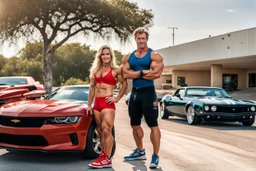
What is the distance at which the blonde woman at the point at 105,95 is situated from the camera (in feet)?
19.6

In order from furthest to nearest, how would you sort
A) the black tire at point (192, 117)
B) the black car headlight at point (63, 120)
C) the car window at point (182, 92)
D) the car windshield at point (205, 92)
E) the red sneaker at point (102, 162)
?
the car window at point (182, 92) < the car windshield at point (205, 92) < the black tire at point (192, 117) < the black car headlight at point (63, 120) < the red sneaker at point (102, 162)

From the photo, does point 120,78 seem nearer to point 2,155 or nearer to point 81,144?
point 81,144

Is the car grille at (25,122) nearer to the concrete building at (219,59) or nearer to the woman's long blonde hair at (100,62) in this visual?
the woman's long blonde hair at (100,62)

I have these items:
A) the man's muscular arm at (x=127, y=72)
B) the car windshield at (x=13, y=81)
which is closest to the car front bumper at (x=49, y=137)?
the man's muscular arm at (x=127, y=72)

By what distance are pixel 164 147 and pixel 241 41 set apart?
26.6 meters

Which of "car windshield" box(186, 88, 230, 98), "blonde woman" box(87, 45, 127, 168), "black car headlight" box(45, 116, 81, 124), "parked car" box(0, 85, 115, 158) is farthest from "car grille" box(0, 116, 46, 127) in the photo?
"car windshield" box(186, 88, 230, 98)

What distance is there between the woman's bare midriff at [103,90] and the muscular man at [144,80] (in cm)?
31

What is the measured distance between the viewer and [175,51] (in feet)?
149

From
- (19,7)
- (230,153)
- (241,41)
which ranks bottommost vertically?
(230,153)

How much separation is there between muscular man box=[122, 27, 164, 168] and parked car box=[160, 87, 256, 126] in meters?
6.09

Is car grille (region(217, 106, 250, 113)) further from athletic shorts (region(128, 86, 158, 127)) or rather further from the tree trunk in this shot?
the tree trunk

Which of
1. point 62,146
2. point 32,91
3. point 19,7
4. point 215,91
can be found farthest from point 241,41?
point 62,146

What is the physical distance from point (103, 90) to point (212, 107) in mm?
6531

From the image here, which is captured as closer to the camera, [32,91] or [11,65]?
[32,91]
